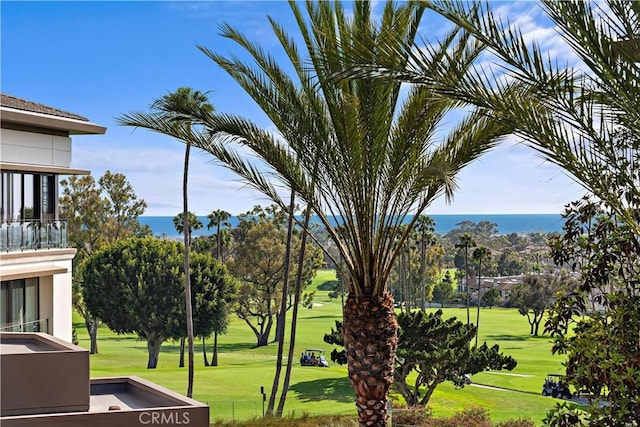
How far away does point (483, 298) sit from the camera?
231 feet

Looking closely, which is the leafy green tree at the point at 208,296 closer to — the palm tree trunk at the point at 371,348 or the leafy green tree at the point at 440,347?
the leafy green tree at the point at 440,347

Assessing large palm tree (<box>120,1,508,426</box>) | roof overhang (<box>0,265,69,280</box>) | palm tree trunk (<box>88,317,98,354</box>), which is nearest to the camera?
large palm tree (<box>120,1,508,426</box>)

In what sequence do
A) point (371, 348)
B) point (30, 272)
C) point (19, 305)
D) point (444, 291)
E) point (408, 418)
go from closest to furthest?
point (371, 348) → point (408, 418) → point (30, 272) → point (19, 305) → point (444, 291)

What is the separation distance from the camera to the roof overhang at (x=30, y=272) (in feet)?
59.5

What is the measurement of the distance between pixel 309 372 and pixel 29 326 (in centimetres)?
3235

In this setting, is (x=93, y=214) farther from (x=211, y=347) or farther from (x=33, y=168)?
(x=33, y=168)

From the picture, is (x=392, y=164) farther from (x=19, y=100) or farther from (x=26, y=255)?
(x=19, y=100)

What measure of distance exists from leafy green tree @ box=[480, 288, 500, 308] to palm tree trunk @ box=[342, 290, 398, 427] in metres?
57.4

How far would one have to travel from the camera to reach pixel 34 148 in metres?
19.9

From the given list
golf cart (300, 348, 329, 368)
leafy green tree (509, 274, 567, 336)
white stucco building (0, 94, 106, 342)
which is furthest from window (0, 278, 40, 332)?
leafy green tree (509, 274, 567, 336)

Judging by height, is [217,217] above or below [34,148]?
above

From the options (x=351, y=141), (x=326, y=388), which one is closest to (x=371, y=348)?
(x=351, y=141)

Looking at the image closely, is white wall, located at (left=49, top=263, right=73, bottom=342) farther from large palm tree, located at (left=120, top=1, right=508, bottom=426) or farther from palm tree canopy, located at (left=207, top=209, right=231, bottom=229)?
palm tree canopy, located at (left=207, top=209, right=231, bottom=229)

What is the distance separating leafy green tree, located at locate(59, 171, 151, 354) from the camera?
187 ft
